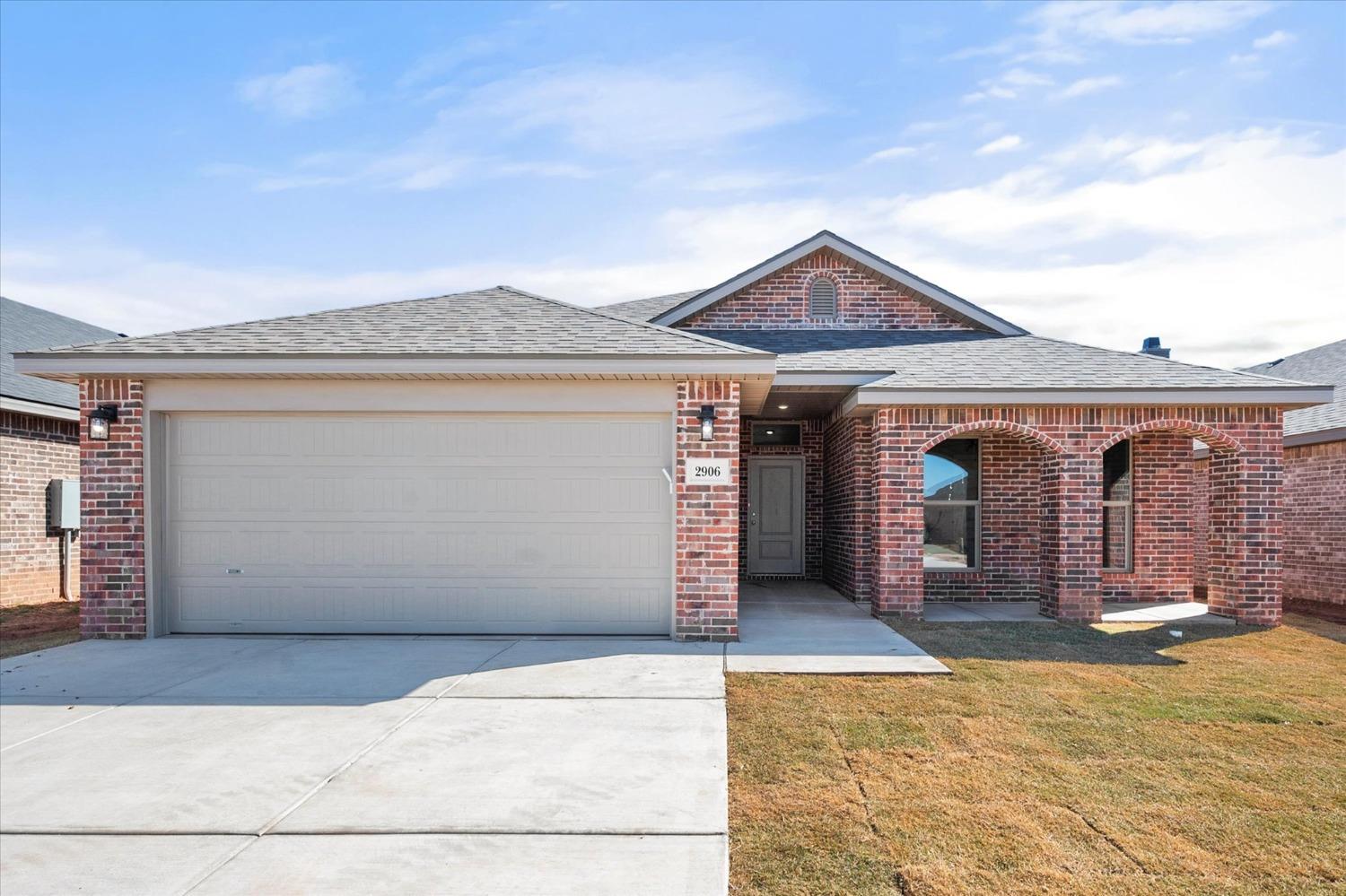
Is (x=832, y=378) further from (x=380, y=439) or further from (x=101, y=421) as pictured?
(x=101, y=421)

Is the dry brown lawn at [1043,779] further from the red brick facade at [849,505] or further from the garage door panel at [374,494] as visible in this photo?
the red brick facade at [849,505]

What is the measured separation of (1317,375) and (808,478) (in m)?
10.3

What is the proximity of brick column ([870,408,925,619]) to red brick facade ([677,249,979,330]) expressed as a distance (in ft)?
12.6

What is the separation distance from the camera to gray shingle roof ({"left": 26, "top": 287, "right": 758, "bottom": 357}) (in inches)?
322

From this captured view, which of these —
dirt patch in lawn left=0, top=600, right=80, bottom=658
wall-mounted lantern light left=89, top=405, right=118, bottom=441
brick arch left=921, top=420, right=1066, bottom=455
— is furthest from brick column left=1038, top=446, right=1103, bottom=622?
dirt patch in lawn left=0, top=600, right=80, bottom=658

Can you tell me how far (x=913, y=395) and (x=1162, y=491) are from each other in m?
5.00

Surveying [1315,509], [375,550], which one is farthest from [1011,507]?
[375,550]

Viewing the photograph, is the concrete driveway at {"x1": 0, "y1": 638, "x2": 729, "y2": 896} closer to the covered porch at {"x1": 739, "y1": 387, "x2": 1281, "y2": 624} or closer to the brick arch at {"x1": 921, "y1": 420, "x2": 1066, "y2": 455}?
the covered porch at {"x1": 739, "y1": 387, "x2": 1281, "y2": 624}

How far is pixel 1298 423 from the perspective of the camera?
13.0 m

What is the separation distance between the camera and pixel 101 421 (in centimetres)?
836

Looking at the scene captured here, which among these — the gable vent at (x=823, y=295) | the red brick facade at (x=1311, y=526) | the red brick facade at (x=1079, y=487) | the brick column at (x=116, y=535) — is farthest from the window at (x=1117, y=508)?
the brick column at (x=116, y=535)

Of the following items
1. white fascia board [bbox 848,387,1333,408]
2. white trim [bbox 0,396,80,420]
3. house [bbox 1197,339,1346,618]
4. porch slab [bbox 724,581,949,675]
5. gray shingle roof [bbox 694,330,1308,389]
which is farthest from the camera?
house [bbox 1197,339,1346,618]

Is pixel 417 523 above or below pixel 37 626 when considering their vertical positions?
above

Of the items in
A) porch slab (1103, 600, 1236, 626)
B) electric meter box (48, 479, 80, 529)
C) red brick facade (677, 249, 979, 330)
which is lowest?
porch slab (1103, 600, 1236, 626)
